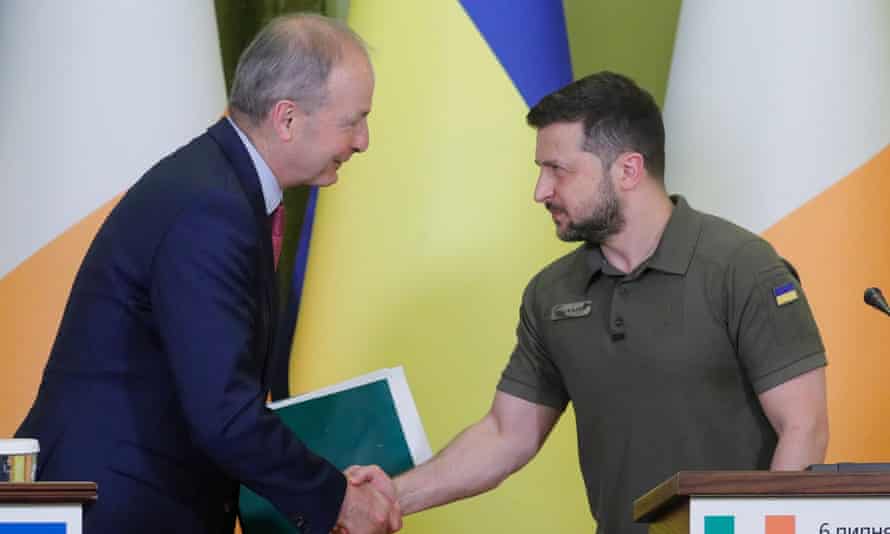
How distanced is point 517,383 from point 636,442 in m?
0.33

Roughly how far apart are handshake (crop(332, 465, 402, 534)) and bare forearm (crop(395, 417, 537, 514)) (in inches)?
4.6

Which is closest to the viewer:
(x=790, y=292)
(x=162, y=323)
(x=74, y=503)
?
(x=74, y=503)

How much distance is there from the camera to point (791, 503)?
170cm

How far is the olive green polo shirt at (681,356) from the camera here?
2.61 m

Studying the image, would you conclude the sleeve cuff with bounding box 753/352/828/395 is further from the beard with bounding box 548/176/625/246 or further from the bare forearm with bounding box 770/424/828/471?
the beard with bounding box 548/176/625/246

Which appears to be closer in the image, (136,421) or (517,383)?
(136,421)

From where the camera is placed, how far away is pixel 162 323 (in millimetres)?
2152

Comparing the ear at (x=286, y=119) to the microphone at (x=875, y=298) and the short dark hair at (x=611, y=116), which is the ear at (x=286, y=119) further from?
the microphone at (x=875, y=298)

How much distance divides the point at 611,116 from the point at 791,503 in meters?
1.27

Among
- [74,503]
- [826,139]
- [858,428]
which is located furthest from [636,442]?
[74,503]

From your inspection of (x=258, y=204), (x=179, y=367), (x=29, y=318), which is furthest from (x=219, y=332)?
(x=29, y=318)

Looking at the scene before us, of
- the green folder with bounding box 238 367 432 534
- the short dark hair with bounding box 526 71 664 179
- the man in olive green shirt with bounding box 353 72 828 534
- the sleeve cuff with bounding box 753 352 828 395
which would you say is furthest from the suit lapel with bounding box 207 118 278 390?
the sleeve cuff with bounding box 753 352 828 395

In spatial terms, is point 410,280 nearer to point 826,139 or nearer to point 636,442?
point 636,442

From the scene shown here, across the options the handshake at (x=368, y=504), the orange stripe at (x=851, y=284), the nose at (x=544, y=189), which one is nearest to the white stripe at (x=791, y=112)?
the orange stripe at (x=851, y=284)
